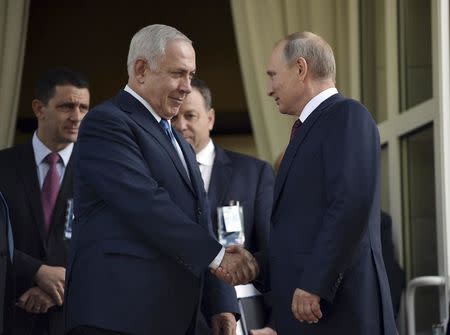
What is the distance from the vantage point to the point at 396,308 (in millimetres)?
4746

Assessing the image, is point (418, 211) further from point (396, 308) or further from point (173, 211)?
point (173, 211)

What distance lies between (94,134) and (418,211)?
2.22m

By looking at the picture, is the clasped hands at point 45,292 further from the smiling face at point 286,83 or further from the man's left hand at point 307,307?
the man's left hand at point 307,307

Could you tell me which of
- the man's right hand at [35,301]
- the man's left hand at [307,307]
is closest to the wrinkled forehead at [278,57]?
the man's left hand at [307,307]

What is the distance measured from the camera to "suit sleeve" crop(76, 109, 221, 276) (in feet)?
9.47

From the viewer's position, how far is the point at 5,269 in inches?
146

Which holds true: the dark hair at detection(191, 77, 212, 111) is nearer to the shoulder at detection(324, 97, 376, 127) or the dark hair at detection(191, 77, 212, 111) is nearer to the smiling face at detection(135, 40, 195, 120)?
the smiling face at detection(135, 40, 195, 120)

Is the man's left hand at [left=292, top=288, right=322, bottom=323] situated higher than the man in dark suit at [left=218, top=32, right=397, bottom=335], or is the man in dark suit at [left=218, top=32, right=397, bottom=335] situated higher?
the man in dark suit at [left=218, top=32, right=397, bottom=335]

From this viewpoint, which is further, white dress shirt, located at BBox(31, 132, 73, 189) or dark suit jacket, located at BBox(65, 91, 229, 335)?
white dress shirt, located at BBox(31, 132, 73, 189)

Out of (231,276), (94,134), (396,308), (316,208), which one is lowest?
(396,308)

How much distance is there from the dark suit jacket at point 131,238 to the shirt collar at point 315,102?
1.26 feet

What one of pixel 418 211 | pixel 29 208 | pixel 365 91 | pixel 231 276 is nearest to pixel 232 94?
pixel 365 91

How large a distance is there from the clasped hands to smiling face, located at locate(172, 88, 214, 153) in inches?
31.3

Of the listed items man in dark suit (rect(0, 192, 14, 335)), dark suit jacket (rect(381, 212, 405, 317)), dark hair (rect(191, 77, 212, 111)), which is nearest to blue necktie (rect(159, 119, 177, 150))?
man in dark suit (rect(0, 192, 14, 335))
